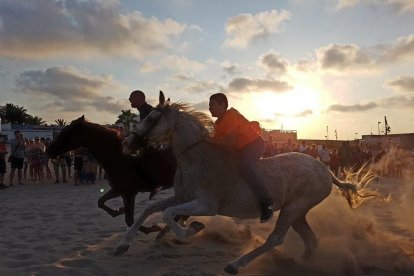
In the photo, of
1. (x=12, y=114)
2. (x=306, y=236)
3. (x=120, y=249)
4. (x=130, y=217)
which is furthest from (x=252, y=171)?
(x=12, y=114)

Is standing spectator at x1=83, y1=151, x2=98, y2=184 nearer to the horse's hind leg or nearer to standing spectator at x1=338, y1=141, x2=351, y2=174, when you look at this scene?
standing spectator at x1=338, y1=141, x2=351, y2=174

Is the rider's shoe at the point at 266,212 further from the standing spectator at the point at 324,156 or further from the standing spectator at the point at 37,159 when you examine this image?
the standing spectator at the point at 324,156

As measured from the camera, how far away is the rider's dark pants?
16.5 ft

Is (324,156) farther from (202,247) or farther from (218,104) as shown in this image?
(218,104)

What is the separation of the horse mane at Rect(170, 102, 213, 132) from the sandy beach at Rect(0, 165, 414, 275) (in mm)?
1762

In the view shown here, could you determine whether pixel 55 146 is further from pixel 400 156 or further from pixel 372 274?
pixel 400 156

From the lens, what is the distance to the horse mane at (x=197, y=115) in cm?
541

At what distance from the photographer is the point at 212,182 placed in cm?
508

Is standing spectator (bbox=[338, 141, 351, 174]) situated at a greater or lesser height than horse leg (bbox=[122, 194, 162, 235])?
greater

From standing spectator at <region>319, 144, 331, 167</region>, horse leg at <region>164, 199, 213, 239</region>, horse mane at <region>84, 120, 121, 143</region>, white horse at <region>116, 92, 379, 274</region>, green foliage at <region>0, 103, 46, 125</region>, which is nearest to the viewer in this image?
horse leg at <region>164, 199, 213, 239</region>

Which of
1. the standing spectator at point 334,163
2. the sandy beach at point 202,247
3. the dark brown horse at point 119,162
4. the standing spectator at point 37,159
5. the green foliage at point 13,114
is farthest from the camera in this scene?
the green foliage at point 13,114

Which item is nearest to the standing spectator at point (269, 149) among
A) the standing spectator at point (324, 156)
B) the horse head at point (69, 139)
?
the standing spectator at point (324, 156)

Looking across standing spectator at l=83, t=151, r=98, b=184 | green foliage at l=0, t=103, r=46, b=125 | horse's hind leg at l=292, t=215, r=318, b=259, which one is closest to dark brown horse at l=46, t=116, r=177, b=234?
horse's hind leg at l=292, t=215, r=318, b=259

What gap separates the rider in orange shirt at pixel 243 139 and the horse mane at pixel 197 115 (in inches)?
3.6
